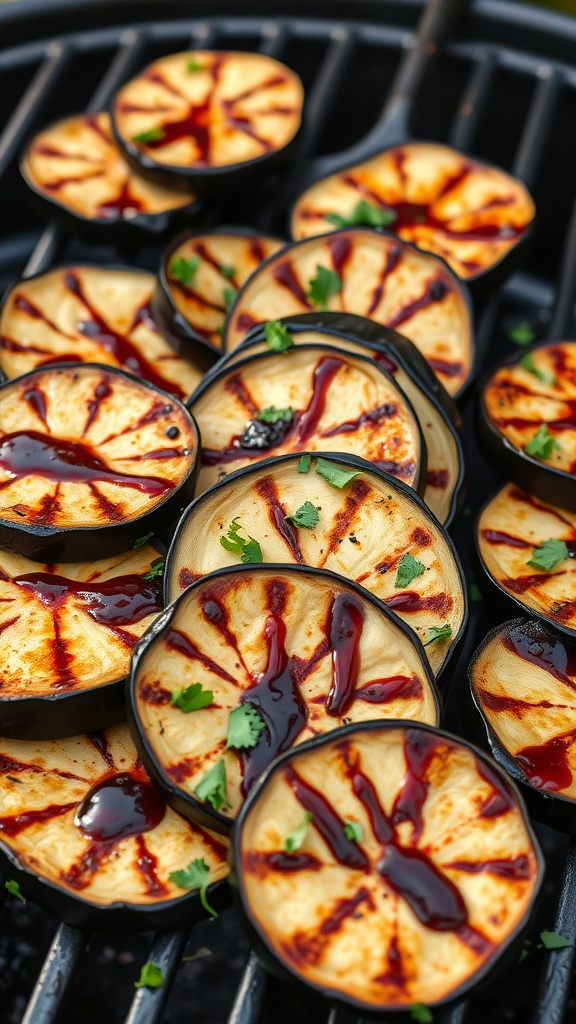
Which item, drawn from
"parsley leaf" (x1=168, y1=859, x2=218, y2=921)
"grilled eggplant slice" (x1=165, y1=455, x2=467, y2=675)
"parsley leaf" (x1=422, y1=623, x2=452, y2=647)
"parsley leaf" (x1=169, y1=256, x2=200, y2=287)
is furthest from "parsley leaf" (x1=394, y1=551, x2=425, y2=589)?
"parsley leaf" (x1=169, y1=256, x2=200, y2=287)

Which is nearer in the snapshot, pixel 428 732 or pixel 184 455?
pixel 428 732

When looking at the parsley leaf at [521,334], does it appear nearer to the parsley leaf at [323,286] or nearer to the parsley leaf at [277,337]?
the parsley leaf at [323,286]

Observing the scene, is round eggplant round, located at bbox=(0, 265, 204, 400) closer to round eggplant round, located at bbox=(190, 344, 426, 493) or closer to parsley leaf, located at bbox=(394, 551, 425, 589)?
round eggplant round, located at bbox=(190, 344, 426, 493)

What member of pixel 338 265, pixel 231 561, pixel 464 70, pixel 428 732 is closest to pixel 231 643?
pixel 231 561

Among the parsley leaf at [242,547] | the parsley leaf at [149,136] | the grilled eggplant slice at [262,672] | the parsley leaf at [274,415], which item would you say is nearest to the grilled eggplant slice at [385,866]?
the grilled eggplant slice at [262,672]

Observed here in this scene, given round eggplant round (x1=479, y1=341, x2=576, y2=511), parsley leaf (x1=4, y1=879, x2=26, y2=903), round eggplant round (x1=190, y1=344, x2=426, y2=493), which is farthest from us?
round eggplant round (x1=479, y1=341, x2=576, y2=511)

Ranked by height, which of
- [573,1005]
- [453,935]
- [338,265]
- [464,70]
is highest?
[464,70]

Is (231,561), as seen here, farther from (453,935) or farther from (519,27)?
(519,27)

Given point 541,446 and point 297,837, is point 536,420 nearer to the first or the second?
point 541,446
